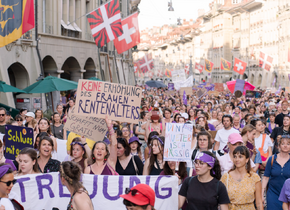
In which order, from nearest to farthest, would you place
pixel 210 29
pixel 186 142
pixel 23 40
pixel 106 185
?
pixel 106 185 < pixel 186 142 < pixel 23 40 < pixel 210 29

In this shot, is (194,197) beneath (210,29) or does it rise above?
beneath

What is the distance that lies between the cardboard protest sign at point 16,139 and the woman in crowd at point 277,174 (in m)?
3.87

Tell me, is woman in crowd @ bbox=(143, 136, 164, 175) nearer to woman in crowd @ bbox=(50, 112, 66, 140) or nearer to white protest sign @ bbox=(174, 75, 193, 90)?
woman in crowd @ bbox=(50, 112, 66, 140)

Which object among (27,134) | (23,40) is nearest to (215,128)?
(27,134)

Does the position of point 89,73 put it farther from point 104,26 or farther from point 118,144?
point 118,144

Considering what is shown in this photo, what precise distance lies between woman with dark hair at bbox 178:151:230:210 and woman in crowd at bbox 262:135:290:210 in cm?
145

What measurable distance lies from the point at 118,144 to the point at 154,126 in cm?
337

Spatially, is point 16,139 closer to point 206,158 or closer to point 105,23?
point 206,158

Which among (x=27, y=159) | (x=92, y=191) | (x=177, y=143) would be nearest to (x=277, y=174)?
(x=177, y=143)

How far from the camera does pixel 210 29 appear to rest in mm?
83938

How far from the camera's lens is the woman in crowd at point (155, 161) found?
6101 millimetres

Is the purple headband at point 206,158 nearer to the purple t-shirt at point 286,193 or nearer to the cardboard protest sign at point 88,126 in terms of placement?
the purple t-shirt at point 286,193

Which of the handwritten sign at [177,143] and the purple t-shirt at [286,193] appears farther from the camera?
the handwritten sign at [177,143]

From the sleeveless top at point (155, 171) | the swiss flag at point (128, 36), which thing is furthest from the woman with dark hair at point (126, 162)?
the swiss flag at point (128, 36)
